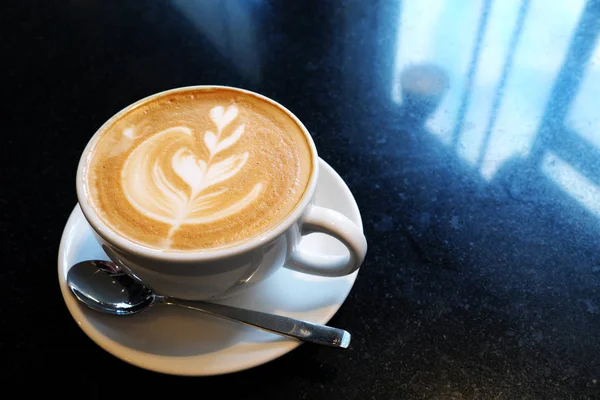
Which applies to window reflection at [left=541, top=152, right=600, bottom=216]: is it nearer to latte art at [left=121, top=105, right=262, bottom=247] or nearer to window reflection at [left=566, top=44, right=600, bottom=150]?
window reflection at [left=566, top=44, right=600, bottom=150]

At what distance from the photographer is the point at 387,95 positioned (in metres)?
1.08

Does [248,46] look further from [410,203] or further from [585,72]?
[585,72]

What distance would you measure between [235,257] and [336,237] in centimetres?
14

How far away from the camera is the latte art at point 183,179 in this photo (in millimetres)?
651

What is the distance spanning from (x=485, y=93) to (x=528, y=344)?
572mm

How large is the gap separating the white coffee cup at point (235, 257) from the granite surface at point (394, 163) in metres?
0.11

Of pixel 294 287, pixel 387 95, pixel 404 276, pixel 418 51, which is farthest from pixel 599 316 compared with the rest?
pixel 418 51

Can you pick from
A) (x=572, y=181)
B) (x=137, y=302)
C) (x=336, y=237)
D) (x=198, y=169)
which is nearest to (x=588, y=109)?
(x=572, y=181)

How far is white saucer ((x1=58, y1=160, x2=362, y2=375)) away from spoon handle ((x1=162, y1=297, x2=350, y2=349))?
0.04 feet

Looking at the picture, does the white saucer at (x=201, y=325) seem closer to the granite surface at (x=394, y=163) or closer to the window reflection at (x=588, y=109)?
the granite surface at (x=394, y=163)

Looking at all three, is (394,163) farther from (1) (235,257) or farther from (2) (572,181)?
(1) (235,257)

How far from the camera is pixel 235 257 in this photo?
59cm

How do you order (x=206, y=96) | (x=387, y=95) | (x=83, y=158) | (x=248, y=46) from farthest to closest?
(x=248, y=46)
(x=387, y=95)
(x=206, y=96)
(x=83, y=158)

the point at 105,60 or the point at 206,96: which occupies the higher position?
the point at 206,96
